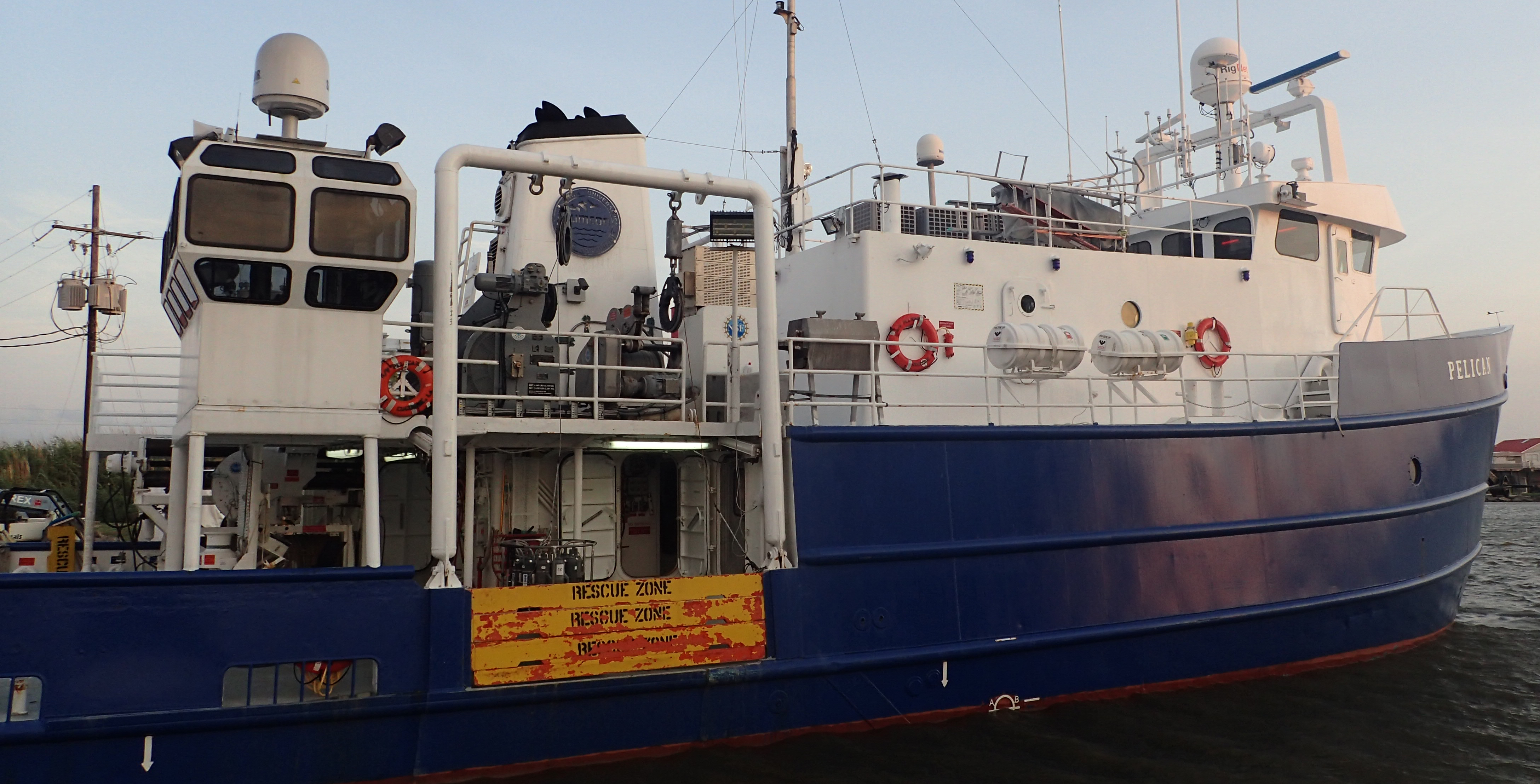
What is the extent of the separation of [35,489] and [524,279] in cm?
700

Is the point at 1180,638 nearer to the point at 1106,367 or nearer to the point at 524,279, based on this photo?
the point at 1106,367

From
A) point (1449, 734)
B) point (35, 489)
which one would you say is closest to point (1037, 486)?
point (1449, 734)

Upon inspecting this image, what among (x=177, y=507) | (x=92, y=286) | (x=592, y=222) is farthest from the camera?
(x=92, y=286)

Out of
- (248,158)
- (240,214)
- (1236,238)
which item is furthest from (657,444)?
(1236,238)

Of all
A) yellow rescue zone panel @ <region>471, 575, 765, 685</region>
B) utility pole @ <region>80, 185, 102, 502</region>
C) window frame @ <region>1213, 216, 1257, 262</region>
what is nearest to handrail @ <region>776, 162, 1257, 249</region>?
window frame @ <region>1213, 216, 1257, 262</region>

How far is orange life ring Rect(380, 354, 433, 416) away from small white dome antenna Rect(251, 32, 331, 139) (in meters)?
1.41

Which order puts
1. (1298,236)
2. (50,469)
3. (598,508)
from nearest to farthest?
(598,508), (1298,236), (50,469)

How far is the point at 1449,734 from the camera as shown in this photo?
6.83m

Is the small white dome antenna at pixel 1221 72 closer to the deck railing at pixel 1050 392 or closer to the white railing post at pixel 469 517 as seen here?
the deck railing at pixel 1050 392

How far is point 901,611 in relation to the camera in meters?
6.54

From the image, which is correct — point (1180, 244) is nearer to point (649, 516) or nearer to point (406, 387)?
point (649, 516)

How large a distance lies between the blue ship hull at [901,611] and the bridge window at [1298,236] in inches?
79.8

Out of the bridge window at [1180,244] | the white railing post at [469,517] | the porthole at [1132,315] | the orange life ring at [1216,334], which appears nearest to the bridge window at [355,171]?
the white railing post at [469,517]

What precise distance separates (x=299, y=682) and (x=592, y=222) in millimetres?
4439
